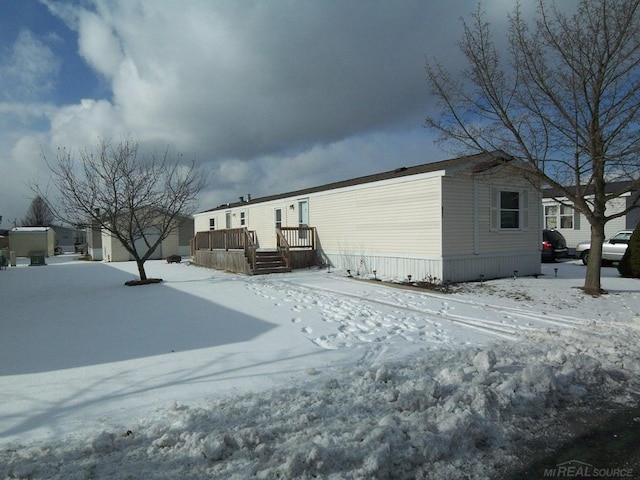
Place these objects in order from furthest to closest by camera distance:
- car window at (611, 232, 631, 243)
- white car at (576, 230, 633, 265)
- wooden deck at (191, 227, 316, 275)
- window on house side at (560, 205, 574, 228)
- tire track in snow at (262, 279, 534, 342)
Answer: window on house side at (560, 205, 574, 228) → car window at (611, 232, 631, 243) → white car at (576, 230, 633, 265) → wooden deck at (191, 227, 316, 275) → tire track in snow at (262, 279, 534, 342)

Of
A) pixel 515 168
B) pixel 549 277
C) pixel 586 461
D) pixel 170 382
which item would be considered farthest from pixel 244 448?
pixel 549 277

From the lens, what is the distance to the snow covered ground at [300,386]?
2752 mm

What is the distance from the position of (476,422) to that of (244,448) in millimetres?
1783

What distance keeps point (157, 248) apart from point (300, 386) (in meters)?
26.4

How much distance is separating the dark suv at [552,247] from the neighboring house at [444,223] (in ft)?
16.2

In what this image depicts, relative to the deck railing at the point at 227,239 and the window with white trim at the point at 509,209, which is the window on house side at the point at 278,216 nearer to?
the deck railing at the point at 227,239

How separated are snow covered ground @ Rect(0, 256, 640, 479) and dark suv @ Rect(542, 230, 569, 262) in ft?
34.0

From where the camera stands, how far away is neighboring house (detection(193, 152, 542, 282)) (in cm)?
1129

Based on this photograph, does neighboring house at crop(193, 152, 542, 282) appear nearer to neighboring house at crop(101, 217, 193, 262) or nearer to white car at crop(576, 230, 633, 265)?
white car at crop(576, 230, 633, 265)

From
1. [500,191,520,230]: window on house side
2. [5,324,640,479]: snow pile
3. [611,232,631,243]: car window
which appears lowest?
[5,324,640,479]: snow pile

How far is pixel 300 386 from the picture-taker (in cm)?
396

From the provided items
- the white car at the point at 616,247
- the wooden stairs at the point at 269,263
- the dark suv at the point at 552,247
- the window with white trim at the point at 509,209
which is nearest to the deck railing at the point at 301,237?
the wooden stairs at the point at 269,263

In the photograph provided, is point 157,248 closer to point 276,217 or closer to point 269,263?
point 276,217

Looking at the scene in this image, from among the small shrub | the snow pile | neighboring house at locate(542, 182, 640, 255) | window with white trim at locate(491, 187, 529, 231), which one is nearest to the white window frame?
window with white trim at locate(491, 187, 529, 231)
